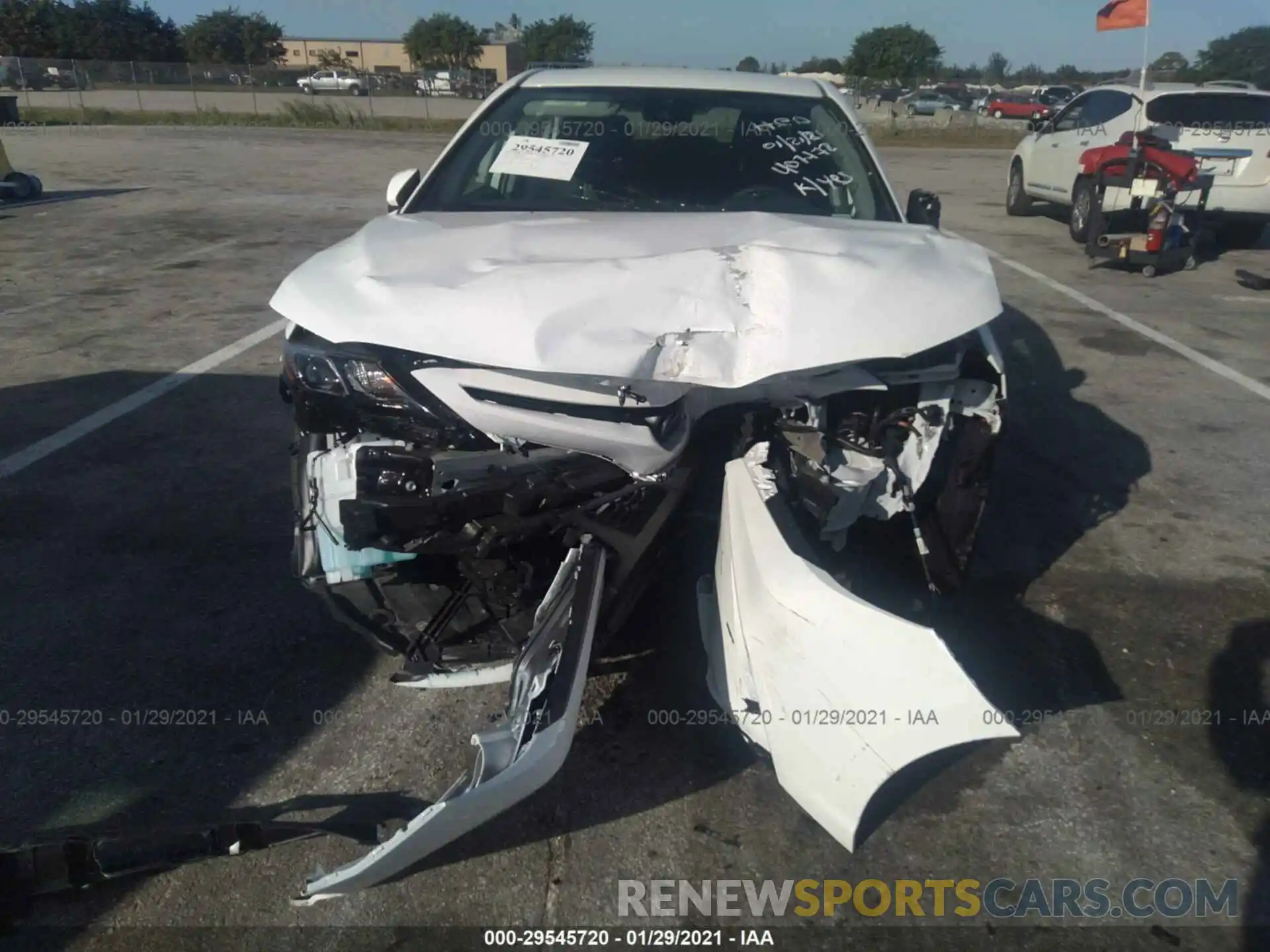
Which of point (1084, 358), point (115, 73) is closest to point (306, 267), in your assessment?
point (1084, 358)

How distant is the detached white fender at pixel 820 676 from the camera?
201 cm

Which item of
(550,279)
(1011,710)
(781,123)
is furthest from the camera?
(781,123)

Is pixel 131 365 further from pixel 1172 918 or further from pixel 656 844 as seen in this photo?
pixel 1172 918

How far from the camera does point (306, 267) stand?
2803mm

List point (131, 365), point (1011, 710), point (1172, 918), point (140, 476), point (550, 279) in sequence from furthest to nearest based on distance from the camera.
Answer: point (131, 365) < point (140, 476) < point (1011, 710) < point (550, 279) < point (1172, 918)

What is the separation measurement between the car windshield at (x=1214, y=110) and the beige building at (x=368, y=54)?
68135 millimetres

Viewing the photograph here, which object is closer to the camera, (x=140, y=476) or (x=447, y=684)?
(x=447, y=684)

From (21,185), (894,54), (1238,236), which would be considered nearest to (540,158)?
(1238,236)

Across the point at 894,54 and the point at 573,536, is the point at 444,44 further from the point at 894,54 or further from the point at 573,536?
the point at 573,536

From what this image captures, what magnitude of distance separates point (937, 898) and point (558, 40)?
68.4 metres

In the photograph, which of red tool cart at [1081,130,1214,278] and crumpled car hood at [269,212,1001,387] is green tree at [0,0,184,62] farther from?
crumpled car hood at [269,212,1001,387]

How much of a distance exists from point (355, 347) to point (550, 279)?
1.69ft

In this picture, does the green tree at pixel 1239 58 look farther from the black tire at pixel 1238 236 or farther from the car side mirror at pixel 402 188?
the car side mirror at pixel 402 188

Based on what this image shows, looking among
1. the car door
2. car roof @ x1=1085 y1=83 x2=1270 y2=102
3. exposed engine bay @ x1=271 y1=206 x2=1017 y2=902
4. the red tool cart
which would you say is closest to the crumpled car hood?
exposed engine bay @ x1=271 y1=206 x2=1017 y2=902
